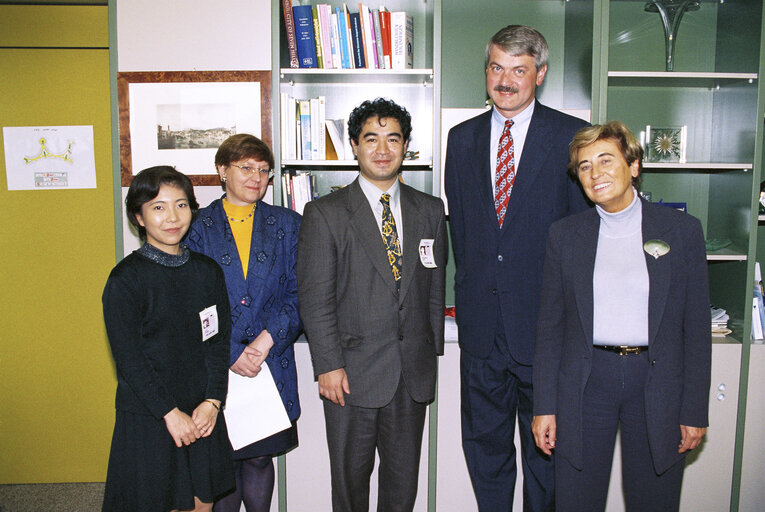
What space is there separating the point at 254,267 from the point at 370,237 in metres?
0.48

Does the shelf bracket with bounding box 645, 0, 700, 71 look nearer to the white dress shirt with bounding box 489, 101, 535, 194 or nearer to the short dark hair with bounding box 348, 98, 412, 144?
the white dress shirt with bounding box 489, 101, 535, 194

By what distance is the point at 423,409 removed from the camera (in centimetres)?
212

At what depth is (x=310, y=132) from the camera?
2650mm

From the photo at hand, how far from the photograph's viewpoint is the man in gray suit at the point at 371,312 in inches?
78.0

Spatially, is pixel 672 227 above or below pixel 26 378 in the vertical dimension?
above

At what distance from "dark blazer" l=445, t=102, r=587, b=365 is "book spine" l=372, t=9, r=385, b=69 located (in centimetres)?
86

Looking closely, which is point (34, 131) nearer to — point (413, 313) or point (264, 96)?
point (264, 96)

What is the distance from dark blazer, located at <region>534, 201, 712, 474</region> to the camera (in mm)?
1672

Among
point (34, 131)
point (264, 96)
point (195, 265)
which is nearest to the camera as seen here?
point (195, 265)

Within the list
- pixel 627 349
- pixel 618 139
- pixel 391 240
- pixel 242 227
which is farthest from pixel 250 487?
pixel 618 139

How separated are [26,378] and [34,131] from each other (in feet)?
4.78

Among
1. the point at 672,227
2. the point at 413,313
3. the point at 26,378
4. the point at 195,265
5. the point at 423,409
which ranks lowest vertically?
the point at 26,378

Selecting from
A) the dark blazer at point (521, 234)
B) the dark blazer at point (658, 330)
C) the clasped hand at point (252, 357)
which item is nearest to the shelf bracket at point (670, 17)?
the dark blazer at point (521, 234)

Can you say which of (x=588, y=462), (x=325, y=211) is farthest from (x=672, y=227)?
(x=325, y=211)
